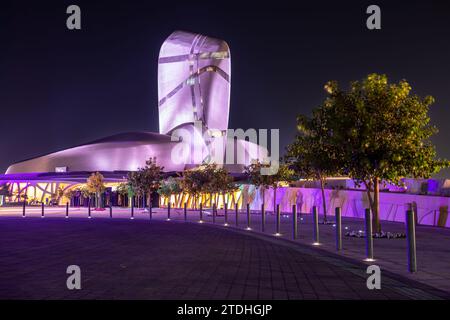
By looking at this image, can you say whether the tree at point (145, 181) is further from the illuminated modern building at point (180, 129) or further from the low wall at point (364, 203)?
the illuminated modern building at point (180, 129)

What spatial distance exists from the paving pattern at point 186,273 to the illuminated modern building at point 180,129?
84.5 metres

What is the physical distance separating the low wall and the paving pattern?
1155 centimetres

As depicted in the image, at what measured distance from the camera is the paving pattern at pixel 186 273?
7613 millimetres

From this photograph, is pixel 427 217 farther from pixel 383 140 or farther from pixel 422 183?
pixel 383 140

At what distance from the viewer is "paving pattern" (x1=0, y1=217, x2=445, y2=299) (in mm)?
7613

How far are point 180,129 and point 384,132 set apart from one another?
3916 inches

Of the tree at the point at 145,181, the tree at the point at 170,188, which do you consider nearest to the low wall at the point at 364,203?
the tree at the point at 170,188

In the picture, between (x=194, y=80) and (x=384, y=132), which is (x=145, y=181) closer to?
(x=384, y=132)

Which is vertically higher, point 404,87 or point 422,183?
point 404,87

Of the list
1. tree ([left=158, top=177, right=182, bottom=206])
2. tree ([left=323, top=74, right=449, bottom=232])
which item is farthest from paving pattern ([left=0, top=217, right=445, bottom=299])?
tree ([left=158, top=177, right=182, bottom=206])

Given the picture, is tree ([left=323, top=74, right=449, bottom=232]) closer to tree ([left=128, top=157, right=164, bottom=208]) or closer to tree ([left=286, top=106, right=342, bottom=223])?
tree ([left=286, top=106, right=342, bottom=223])

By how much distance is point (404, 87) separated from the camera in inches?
708
